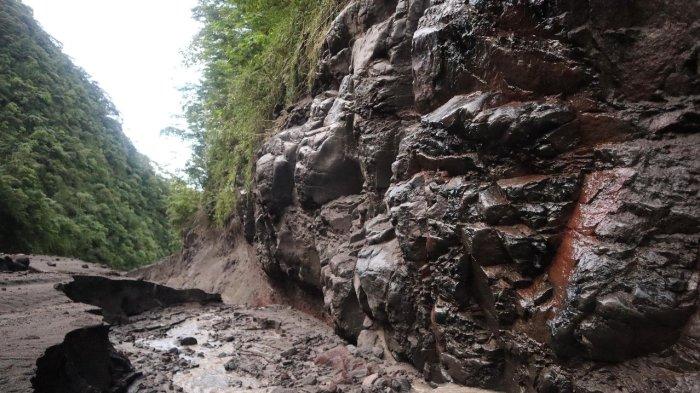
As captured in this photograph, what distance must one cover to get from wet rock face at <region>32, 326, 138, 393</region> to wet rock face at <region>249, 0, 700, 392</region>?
3411 mm

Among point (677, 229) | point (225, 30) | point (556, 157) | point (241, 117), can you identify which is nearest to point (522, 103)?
point (556, 157)

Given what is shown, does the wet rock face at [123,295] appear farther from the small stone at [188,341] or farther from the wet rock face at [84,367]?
the wet rock face at [84,367]

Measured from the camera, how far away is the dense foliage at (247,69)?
10.0 meters

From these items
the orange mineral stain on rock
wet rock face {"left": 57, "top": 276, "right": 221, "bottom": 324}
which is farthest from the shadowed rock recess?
wet rock face {"left": 57, "top": 276, "right": 221, "bottom": 324}

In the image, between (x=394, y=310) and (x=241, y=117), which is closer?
(x=394, y=310)

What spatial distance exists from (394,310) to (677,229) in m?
3.14

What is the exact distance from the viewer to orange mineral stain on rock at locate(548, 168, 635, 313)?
129 inches

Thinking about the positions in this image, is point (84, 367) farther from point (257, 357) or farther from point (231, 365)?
point (257, 357)

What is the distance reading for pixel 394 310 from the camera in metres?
5.30

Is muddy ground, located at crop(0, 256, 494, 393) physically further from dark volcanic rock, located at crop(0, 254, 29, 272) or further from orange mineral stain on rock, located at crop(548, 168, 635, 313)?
Result: orange mineral stain on rock, located at crop(548, 168, 635, 313)

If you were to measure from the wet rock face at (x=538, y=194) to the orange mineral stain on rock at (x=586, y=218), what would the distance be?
0.04 ft

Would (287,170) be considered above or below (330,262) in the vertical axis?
above

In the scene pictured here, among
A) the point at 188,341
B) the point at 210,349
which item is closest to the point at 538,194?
the point at 210,349

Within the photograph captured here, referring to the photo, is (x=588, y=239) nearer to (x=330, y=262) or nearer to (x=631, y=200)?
(x=631, y=200)
